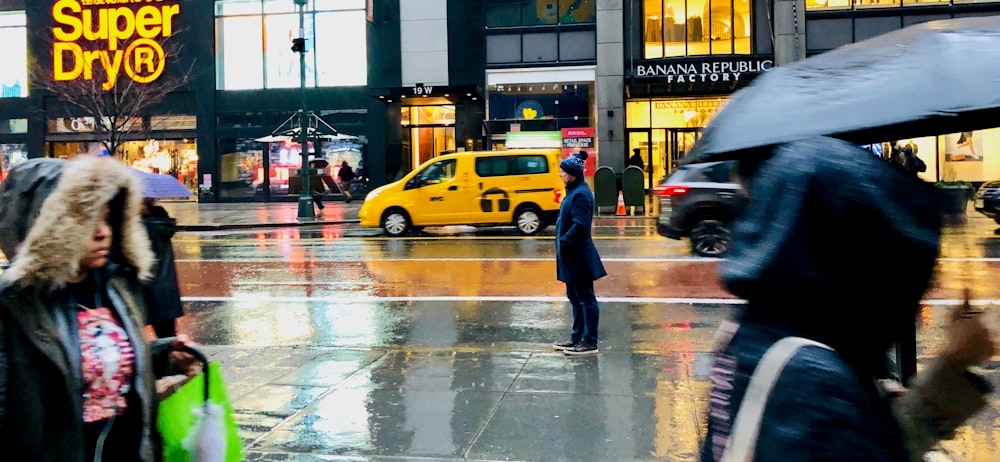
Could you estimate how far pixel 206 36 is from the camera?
111ft

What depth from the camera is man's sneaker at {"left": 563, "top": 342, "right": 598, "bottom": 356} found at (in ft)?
24.8

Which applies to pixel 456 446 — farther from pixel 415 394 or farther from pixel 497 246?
pixel 497 246

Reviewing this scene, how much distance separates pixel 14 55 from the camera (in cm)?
3556

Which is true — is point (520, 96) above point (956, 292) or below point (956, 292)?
above

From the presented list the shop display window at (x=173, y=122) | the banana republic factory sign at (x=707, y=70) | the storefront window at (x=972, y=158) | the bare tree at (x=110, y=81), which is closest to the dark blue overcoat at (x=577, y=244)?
the banana republic factory sign at (x=707, y=70)

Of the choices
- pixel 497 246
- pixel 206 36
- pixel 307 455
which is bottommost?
pixel 307 455

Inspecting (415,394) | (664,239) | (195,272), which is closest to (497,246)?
(664,239)

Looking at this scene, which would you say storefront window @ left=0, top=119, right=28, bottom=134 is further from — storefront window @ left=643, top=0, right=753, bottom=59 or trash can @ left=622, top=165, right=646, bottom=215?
trash can @ left=622, top=165, right=646, bottom=215

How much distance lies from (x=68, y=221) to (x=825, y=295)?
7.11ft

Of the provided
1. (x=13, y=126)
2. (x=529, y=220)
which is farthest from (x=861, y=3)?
(x=13, y=126)

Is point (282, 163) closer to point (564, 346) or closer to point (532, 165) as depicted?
point (532, 165)

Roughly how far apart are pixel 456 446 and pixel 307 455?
2.98 ft

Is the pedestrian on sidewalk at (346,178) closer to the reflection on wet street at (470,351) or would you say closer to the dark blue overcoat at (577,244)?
the reflection on wet street at (470,351)

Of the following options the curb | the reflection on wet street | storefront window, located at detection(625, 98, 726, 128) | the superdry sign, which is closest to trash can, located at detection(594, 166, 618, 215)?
the curb
